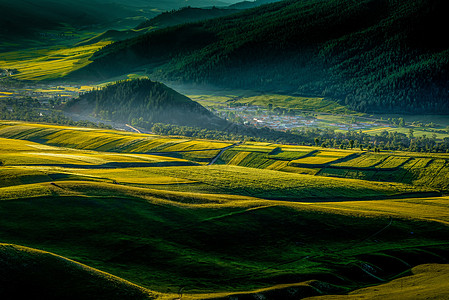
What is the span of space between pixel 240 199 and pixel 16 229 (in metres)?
57.1

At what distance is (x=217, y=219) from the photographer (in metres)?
94.5

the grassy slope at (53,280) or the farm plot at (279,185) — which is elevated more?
the grassy slope at (53,280)

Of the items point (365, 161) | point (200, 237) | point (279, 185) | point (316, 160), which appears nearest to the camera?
point (200, 237)

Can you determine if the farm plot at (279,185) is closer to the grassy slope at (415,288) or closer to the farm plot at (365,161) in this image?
the farm plot at (365,161)

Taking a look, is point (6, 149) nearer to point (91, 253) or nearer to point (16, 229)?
point (16, 229)

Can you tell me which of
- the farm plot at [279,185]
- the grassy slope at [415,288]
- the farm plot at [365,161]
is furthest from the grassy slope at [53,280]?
the farm plot at [365,161]

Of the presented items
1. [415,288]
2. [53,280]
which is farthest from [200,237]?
[415,288]

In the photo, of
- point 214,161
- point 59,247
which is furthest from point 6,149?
point 59,247

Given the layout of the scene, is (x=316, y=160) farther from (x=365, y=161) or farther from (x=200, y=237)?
(x=200, y=237)

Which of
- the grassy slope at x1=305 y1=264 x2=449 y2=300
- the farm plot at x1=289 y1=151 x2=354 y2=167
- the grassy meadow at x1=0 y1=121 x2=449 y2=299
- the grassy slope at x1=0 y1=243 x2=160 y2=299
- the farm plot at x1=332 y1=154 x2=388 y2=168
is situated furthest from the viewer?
the farm plot at x1=289 y1=151 x2=354 y2=167

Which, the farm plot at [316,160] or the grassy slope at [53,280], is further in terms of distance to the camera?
the farm plot at [316,160]

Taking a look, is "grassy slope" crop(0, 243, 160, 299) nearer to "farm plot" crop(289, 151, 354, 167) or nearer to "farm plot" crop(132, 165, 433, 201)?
"farm plot" crop(132, 165, 433, 201)

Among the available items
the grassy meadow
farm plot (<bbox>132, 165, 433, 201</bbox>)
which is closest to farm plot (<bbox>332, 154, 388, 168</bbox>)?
farm plot (<bbox>132, 165, 433, 201</bbox>)

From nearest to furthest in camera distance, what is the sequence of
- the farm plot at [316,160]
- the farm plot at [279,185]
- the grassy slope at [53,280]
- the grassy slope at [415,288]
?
the grassy slope at [53,280], the grassy slope at [415,288], the farm plot at [279,185], the farm plot at [316,160]
